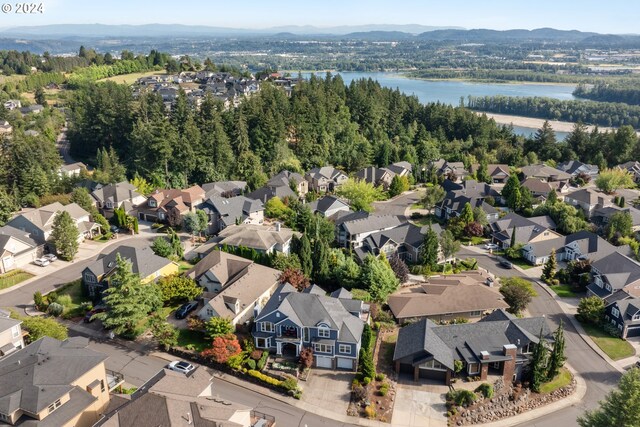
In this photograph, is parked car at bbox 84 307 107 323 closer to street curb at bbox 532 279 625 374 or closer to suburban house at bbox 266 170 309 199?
suburban house at bbox 266 170 309 199

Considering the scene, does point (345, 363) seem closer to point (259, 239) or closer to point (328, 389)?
point (328, 389)

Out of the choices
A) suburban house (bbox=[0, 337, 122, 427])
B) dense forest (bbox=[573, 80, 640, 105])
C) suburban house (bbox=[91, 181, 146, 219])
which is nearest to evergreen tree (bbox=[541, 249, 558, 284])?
suburban house (bbox=[0, 337, 122, 427])

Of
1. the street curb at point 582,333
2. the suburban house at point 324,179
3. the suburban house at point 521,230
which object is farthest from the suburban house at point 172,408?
the suburban house at point 324,179

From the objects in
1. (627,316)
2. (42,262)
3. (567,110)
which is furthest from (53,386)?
(567,110)

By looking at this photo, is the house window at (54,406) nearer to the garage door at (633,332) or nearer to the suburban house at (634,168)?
the garage door at (633,332)

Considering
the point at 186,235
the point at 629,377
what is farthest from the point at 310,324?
the point at 186,235

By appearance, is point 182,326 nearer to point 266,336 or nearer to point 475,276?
point 266,336
